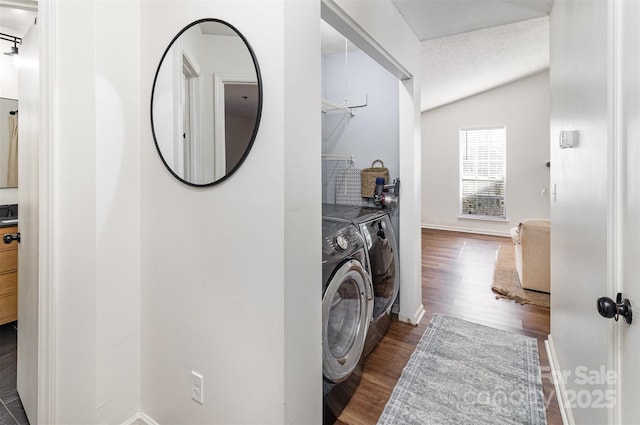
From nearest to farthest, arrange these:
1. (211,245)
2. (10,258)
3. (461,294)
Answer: (211,245) → (10,258) → (461,294)

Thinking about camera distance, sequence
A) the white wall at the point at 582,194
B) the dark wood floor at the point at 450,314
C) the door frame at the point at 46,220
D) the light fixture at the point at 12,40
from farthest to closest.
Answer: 1. the light fixture at the point at 12,40
2. the dark wood floor at the point at 450,314
3. the door frame at the point at 46,220
4. the white wall at the point at 582,194

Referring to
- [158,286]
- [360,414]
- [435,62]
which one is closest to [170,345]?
[158,286]

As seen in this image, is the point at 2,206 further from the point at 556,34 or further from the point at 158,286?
the point at 556,34

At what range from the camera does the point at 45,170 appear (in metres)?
1.25

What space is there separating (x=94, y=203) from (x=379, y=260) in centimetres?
171

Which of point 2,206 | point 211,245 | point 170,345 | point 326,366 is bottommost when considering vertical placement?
point 326,366

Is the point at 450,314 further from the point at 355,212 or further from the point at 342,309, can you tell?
the point at 342,309

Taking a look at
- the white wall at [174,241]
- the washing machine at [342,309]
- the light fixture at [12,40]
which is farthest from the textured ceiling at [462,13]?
the light fixture at [12,40]

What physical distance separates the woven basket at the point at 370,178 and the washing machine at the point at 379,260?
10.0 inches

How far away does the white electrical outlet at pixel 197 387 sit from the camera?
1.29 meters

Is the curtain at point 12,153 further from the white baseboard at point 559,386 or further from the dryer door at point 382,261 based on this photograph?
the white baseboard at point 559,386

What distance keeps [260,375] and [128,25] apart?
1.59m

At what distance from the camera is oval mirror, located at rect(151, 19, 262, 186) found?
3.64ft

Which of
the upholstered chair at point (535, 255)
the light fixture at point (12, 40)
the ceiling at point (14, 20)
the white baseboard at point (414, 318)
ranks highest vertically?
the ceiling at point (14, 20)
